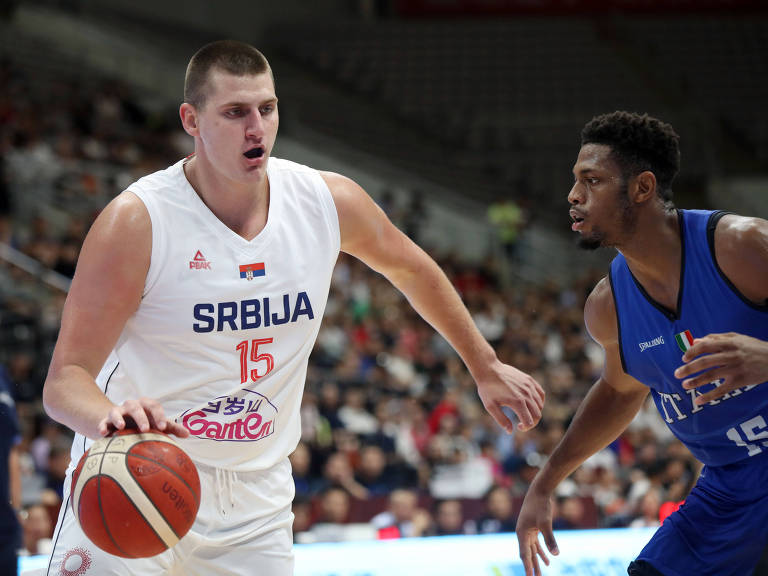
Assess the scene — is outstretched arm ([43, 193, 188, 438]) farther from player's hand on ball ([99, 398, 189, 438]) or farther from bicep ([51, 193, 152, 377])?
player's hand on ball ([99, 398, 189, 438])

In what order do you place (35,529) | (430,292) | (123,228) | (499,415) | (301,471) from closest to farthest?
(123,228), (499,415), (430,292), (35,529), (301,471)

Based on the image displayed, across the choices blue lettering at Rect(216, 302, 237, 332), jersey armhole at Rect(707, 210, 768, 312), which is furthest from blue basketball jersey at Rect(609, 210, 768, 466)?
blue lettering at Rect(216, 302, 237, 332)

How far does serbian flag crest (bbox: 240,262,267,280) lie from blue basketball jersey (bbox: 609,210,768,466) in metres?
1.28

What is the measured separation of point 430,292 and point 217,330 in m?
0.98

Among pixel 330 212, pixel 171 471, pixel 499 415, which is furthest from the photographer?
pixel 499 415

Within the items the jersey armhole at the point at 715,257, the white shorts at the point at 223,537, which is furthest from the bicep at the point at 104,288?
the jersey armhole at the point at 715,257

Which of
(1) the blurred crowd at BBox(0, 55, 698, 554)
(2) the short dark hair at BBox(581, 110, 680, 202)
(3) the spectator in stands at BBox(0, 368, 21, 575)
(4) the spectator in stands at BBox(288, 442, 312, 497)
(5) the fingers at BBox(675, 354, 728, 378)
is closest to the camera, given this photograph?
(5) the fingers at BBox(675, 354, 728, 378)

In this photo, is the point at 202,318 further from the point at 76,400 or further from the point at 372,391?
the point at 372,391

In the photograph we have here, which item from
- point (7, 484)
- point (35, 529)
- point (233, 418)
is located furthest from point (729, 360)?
point (35, 529)

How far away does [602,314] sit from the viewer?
11.6ft

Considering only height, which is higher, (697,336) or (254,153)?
(254,153)

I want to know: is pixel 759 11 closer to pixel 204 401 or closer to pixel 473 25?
pixel 473 25

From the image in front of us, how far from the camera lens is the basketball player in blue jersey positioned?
10.2ft

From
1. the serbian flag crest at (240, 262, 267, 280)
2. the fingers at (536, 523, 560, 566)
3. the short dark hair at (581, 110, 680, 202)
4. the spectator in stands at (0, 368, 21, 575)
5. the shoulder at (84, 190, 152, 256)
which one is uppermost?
the short dark hair at (581, 110, 680, 202)
